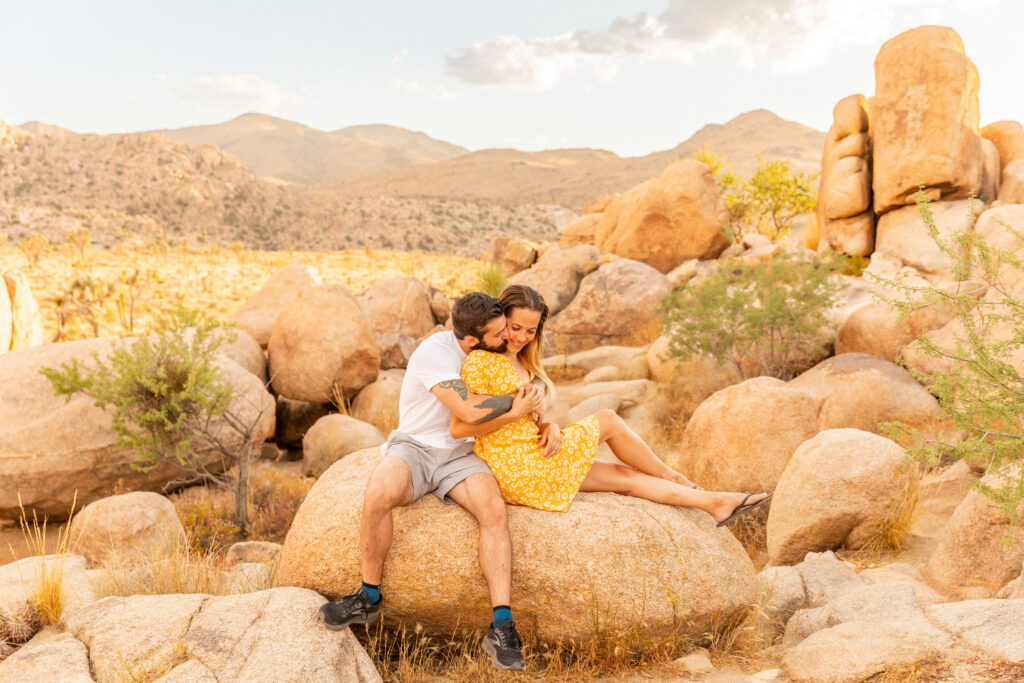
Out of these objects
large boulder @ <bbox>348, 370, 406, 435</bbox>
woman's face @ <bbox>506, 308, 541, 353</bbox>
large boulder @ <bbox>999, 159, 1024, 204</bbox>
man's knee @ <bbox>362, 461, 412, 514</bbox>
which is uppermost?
large boulder @ <bbox>999, 159, 1024, 204</bbox>

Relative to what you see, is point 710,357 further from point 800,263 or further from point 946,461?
point 946,461

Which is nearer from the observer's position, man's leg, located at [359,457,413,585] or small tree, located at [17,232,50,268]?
man's leg, located at [359,457,413,585]

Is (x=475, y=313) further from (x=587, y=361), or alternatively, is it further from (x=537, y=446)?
(x=587, y=361)

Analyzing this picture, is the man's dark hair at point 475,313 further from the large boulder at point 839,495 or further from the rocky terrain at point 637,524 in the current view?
the large boulder at point 839,495

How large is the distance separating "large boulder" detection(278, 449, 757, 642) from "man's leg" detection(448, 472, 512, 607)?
7.1 inches

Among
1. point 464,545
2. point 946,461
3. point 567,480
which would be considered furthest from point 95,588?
point 946,461

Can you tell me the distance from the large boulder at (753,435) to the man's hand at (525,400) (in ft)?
14.7

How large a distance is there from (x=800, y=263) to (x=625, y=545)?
29.4 feet

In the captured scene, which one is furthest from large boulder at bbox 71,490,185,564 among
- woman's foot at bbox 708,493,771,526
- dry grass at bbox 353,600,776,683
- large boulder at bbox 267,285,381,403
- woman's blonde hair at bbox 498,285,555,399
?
woman's foot at bbox 708,493,771,526

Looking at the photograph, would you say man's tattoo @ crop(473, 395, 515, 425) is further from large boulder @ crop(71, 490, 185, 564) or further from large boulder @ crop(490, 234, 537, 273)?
large boulder @ crop(490, 234, 537, 273)

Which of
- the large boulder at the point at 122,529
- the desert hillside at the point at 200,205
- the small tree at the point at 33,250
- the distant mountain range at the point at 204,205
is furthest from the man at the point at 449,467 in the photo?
the desert hillside at the point at 200,205

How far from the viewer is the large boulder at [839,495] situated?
6.58m

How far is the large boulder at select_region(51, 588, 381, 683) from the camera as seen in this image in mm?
3633

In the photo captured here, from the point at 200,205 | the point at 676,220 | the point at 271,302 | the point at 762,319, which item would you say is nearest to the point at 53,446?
the point at 271,302
